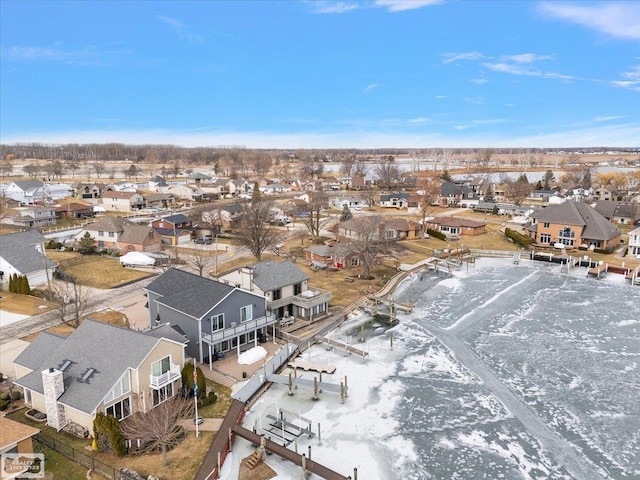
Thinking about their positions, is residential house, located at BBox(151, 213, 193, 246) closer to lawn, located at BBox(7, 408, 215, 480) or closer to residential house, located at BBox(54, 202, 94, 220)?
residential house, located at BBox(54, 202, 94, 220)

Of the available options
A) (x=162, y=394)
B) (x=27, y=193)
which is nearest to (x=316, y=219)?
(x=162, y=394)

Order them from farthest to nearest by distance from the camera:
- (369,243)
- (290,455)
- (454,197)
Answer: (454,197)
(369,243)
(290,455)

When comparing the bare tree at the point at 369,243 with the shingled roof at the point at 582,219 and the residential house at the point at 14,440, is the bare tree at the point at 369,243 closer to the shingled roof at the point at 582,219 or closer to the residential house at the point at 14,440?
the shingled roof at the point at 582,219

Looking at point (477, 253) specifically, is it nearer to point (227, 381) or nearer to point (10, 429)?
point (227, 381)

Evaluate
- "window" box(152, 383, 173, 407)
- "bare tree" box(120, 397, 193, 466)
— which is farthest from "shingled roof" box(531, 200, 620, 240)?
"bare tree" box(120, 397, 193, 466)

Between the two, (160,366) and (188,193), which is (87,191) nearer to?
(188,193)

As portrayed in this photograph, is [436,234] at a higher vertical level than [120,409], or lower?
higher
